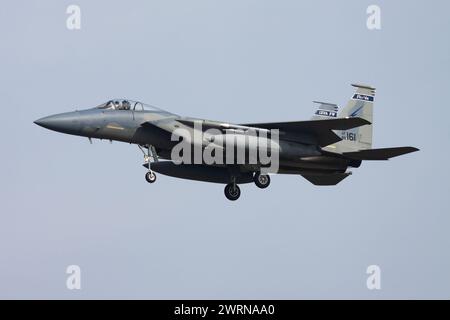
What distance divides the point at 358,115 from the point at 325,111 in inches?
40.6

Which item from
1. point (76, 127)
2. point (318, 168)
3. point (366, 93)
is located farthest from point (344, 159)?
point (76, 127)

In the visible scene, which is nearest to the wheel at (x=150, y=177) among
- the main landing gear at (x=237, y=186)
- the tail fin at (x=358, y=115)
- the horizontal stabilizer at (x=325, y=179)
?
the main landing gear at (x=237, y=186)

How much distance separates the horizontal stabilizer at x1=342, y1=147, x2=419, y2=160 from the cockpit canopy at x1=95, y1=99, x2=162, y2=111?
5.92 metres

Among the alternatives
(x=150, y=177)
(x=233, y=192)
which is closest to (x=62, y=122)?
(x=150, y=177)

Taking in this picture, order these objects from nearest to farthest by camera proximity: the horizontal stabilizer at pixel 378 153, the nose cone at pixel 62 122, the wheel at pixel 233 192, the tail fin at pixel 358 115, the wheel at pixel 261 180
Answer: the nose cone at pixel 62 122 → the horizontal stabilizer at pixel 378 153 → the wheel at pixel 261 180 → the wheel at pixel 233 192 → the tail fin at pixel 358 115

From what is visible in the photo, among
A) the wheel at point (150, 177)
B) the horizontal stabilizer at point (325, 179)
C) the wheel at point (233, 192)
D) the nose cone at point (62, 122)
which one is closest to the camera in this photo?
the nose cone at point (62, 122)

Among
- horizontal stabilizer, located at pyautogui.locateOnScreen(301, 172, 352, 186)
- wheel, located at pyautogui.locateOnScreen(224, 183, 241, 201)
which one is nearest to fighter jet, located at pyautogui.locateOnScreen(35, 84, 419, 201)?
wheel, located at pyautogui.locateOnScreen(224, 183, 241, 201)

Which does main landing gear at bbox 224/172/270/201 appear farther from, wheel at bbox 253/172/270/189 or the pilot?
the pilot

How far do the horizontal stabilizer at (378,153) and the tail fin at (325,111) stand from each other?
1.97m

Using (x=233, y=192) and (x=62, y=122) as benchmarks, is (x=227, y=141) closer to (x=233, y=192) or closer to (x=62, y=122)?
(x=233, y=192)

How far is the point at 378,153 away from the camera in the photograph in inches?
1143

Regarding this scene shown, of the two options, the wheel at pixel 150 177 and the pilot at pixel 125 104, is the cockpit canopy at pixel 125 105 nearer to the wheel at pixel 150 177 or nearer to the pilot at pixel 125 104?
the pilot at pixel 125 104

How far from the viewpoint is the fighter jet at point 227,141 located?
90.8 feet

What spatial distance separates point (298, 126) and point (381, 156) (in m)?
2.64
